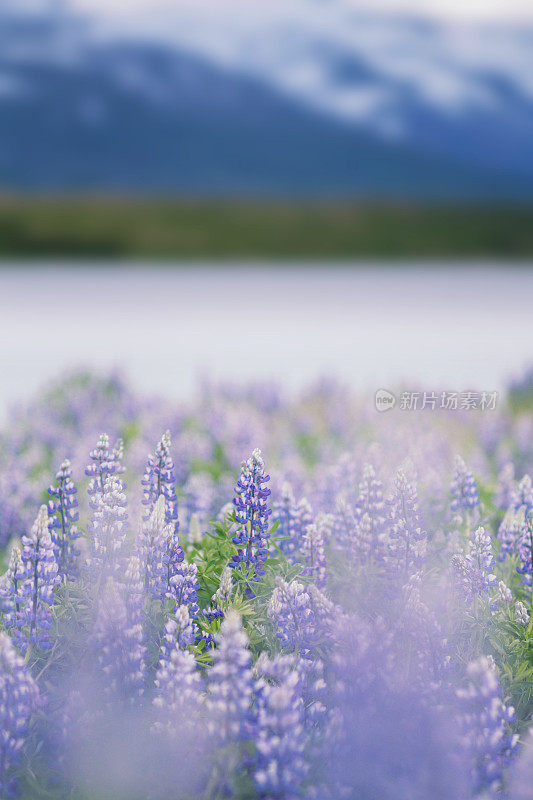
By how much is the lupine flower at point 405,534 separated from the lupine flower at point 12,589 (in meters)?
1.34

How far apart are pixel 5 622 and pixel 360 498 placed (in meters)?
1.43

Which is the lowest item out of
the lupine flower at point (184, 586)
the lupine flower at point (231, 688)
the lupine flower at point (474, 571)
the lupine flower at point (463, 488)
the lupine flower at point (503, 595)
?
the lupine flower at point (231, 688)

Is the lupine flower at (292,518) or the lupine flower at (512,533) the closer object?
the lupine flower at (292,518)

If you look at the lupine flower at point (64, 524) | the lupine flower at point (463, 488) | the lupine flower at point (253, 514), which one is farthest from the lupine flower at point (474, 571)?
the lupine flower at point (64, 524)

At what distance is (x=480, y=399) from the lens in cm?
659

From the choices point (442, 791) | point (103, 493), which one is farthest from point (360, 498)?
point (442, 791)

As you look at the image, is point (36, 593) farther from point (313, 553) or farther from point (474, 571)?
point (474, 571)

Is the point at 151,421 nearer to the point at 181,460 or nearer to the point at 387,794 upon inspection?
the point at 181,460

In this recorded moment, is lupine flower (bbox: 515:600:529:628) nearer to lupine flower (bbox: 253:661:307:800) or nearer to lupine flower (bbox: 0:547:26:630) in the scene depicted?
lupine flower (bbox: 253:661:307:800)

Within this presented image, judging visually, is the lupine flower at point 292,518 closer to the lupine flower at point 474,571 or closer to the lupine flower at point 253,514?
the lupine flower at point 253,514

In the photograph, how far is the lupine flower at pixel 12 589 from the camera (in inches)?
120

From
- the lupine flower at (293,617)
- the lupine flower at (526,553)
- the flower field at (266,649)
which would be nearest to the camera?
the flower field at (266,649)

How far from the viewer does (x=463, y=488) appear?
4.02 metres

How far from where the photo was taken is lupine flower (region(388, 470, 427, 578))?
11.0 feet
